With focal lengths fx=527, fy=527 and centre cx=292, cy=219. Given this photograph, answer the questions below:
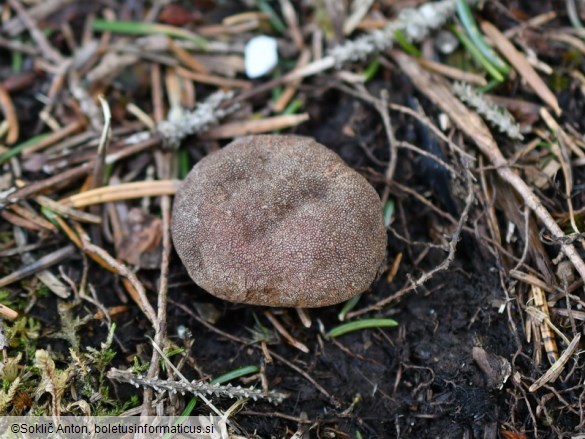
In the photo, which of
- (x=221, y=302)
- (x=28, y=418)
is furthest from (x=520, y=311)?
(x=28, y=418)

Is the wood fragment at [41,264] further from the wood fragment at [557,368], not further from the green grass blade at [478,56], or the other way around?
the green grass blade at [478,56]

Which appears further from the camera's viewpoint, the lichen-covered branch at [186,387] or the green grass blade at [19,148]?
the green grass blade at [19,148]

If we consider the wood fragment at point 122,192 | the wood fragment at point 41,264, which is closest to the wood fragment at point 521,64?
the wood fragment at point 122,192

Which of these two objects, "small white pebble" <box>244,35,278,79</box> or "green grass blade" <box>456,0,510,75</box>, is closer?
"green grass blade" <box>456,0,510,75</box>

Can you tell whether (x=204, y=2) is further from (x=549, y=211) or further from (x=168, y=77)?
(x=549, y=211)

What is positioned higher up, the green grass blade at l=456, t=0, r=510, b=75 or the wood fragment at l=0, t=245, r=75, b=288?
the green grass blade at l=456, t=0, r=510, b=75

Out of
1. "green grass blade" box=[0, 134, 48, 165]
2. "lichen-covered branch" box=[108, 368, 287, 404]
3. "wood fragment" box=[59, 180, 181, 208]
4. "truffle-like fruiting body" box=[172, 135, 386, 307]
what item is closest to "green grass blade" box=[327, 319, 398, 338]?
"truffle-like fruiting body" box=[172, 135, 386, 307]

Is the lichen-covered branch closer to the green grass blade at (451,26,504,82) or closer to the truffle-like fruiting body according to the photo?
the truffle-like fruiting body
